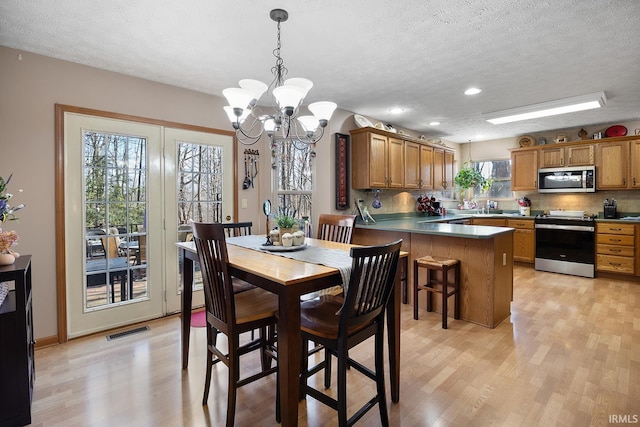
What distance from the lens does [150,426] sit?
1784mm

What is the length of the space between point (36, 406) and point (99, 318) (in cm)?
117

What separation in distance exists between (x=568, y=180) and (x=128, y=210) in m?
6.37

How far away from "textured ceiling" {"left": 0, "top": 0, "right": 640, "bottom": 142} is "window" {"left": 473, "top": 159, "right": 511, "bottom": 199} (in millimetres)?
2859

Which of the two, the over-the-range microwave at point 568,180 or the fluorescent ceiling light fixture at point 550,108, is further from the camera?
the over-the-range microwave at point 568,180

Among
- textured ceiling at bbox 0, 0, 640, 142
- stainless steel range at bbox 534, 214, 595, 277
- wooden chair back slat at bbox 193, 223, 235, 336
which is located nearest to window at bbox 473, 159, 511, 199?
stainless steel range at bbox 534, 214, 595, 277

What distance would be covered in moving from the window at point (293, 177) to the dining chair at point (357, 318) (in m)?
2.43

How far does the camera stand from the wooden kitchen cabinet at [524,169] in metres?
5.80

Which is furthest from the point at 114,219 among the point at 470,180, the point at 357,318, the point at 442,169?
the point at 470,180

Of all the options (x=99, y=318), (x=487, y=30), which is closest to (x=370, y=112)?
(x=487, y=30)

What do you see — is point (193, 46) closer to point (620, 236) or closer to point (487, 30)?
point (487, 30)

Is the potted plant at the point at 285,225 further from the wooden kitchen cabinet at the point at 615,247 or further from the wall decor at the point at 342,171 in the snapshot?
the wooden kitchen cabinet at the point at 615,247

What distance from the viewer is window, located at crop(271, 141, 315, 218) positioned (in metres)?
4.16

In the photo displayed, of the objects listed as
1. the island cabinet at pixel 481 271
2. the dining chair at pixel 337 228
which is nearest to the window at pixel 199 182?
the dining chair at pixel 337 228

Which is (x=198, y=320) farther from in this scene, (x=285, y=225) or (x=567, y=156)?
(x=567, y=156)
